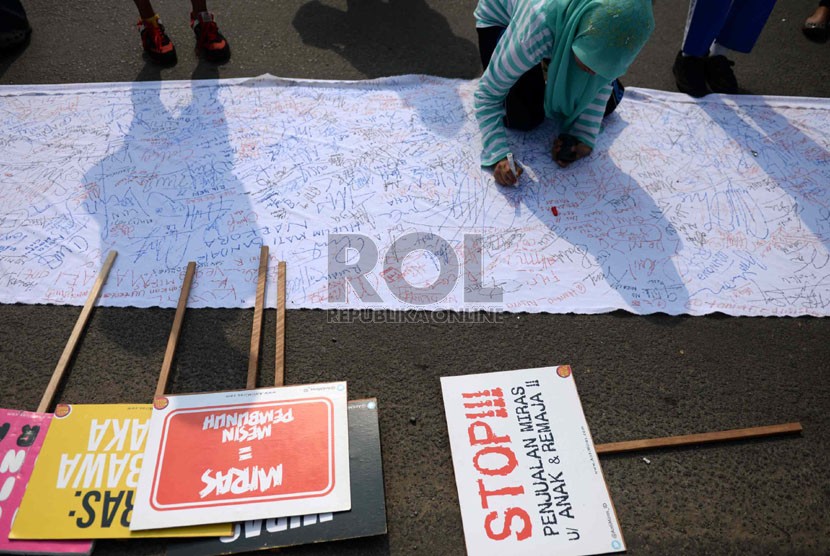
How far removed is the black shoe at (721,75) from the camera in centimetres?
365

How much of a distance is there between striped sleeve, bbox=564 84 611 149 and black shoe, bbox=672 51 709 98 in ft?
3.36

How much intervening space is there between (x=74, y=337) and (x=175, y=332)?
44 centimetres

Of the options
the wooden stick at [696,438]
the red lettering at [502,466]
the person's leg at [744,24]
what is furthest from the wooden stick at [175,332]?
the person's leg at [744,24]

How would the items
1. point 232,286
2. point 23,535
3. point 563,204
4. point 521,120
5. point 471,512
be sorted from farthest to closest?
point 521,120, point 563,204, point 232,286, point 471,512, point 23,535

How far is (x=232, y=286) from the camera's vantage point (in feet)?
8.57

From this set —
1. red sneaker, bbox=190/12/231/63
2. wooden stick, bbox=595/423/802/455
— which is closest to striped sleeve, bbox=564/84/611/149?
wooden stick, bbox=595/423/802/455

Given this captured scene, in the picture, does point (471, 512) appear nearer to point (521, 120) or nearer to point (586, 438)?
point (586, 438)

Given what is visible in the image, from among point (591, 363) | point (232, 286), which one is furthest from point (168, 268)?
point (591, 363)

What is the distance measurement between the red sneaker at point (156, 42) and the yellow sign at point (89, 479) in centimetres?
238

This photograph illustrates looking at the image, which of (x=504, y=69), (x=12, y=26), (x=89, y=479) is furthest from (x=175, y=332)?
(x=12, y=26)

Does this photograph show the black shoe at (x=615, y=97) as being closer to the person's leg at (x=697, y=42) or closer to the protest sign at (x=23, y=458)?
the person's leg at (x=697, y=42)

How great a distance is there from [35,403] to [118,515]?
0.69m

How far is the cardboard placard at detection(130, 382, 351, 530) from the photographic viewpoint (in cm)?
196

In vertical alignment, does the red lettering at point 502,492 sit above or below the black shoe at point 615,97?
below
